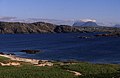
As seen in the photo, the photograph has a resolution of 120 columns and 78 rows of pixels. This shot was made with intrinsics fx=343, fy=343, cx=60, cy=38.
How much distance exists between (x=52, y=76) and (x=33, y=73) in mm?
3198

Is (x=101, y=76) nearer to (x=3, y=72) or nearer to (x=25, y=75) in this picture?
(x=25, y=75)

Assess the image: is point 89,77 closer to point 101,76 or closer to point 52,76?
point 101,76

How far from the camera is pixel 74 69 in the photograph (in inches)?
2127

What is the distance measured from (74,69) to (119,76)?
1581 centimetres

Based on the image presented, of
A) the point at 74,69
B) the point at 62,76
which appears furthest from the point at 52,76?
the point at 74,69

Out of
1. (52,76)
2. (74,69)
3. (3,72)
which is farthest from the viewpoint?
(74,69)

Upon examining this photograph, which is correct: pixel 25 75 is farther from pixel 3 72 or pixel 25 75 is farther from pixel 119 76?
pixel 119 76

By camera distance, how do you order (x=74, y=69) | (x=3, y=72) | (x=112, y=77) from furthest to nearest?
(x=74, y=69), (x=3, y=72), (x=112, y=77)

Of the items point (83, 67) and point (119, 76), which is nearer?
point (119, 76)

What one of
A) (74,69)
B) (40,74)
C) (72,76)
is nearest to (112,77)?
(72,76)

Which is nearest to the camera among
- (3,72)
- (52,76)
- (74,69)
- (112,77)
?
(112,77)

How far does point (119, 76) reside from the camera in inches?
1531

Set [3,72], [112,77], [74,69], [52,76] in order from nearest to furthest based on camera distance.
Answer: [112,77], [52,76], [3,72], [74,69]

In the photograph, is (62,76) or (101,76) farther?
(62,76)
